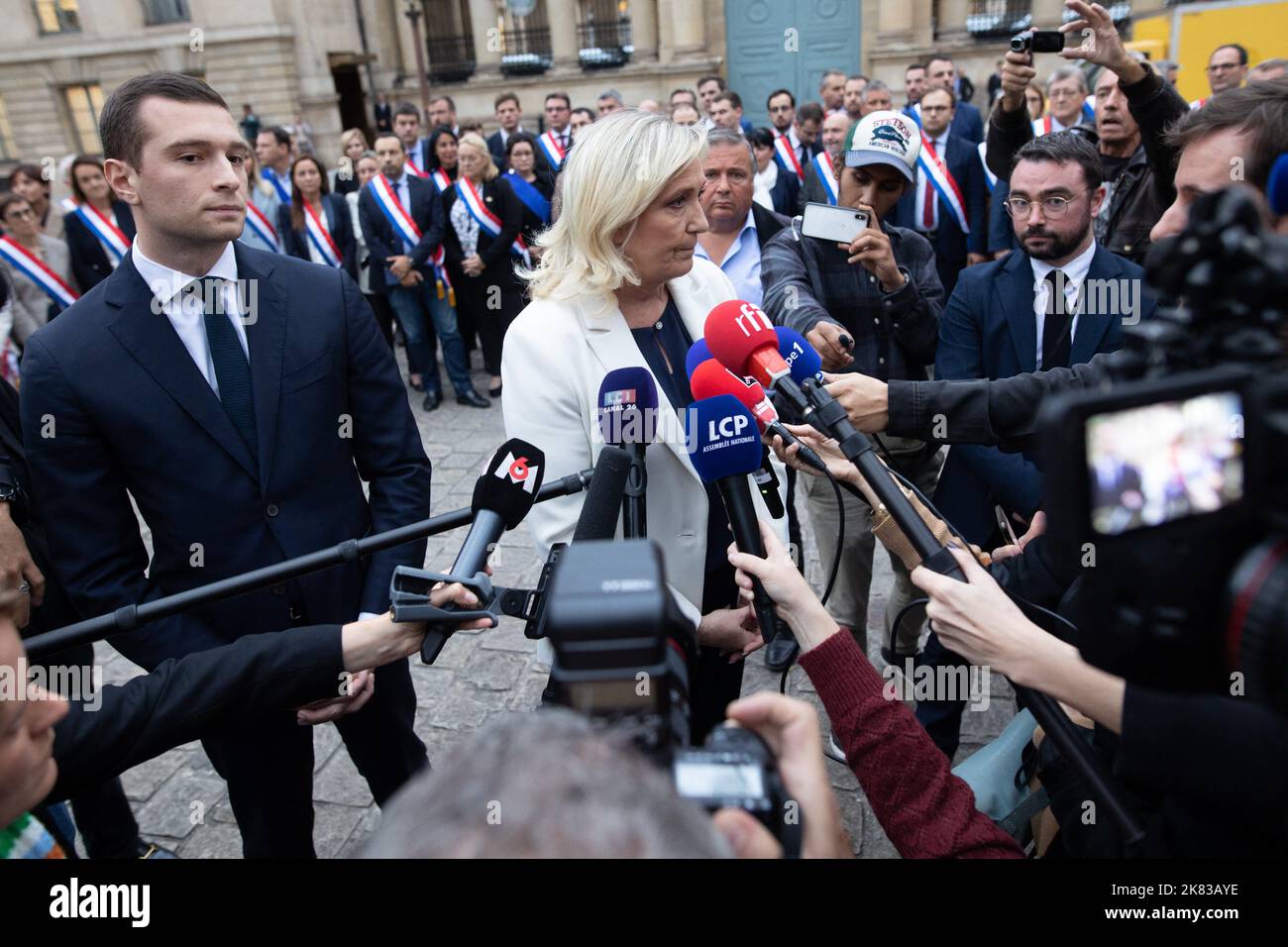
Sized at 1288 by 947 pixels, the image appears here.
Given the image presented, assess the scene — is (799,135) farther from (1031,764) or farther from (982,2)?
(982,2)

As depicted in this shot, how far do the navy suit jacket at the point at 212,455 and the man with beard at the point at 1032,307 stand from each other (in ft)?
6.02

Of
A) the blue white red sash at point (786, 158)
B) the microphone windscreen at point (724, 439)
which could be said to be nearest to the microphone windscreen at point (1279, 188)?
the microphone windscreen at point (724, 439)

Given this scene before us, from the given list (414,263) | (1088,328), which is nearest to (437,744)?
(1088,328)

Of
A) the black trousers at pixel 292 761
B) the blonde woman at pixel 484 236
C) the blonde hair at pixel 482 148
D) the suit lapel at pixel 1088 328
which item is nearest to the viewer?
the black trousers at pixel 292 761

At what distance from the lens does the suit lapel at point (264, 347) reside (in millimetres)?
2021

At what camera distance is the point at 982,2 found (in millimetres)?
18000

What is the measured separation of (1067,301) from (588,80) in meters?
20.0

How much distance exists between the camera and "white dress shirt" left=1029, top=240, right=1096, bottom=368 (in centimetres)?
260

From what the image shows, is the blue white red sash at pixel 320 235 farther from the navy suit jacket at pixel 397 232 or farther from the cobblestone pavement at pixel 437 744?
the cobblestone pavement at pixel 437 744

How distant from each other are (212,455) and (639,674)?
5.12 ft

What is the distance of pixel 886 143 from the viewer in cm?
299

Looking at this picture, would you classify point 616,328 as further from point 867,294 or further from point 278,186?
→ point 278,186

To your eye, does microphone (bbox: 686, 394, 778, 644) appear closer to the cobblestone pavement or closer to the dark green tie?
the dark green tie

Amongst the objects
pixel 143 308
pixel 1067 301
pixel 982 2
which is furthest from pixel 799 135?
pixel 982 2
